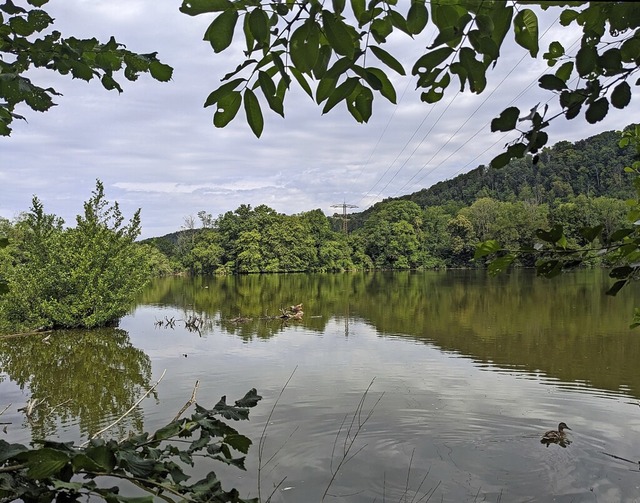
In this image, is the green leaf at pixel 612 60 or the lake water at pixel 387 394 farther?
the lake water at pixel 387 394

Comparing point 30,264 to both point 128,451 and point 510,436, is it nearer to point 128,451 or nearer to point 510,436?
point 510,436

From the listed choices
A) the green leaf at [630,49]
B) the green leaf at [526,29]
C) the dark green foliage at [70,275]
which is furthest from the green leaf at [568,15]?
the dark green foliage at [70,275]

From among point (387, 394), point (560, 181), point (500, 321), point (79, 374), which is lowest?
point (79, 374)

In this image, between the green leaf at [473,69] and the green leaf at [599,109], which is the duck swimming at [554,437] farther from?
the green leaf at [473,69]

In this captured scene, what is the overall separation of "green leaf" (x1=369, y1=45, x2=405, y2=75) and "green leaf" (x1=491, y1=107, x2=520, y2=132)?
21cm

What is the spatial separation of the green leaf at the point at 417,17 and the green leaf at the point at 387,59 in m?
0.06

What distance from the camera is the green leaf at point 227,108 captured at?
85 cm

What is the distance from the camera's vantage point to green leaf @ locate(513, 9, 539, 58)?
2.81 feet

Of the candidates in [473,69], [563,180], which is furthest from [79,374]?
[563,180]

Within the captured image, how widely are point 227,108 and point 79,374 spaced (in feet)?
40.1

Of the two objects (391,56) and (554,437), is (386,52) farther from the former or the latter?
(554,437)

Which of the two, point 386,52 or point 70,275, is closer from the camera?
point 386,52

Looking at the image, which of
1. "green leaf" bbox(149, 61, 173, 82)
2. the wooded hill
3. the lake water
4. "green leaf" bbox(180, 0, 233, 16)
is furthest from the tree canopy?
the wooded hill

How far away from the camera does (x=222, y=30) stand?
762 millimetres
